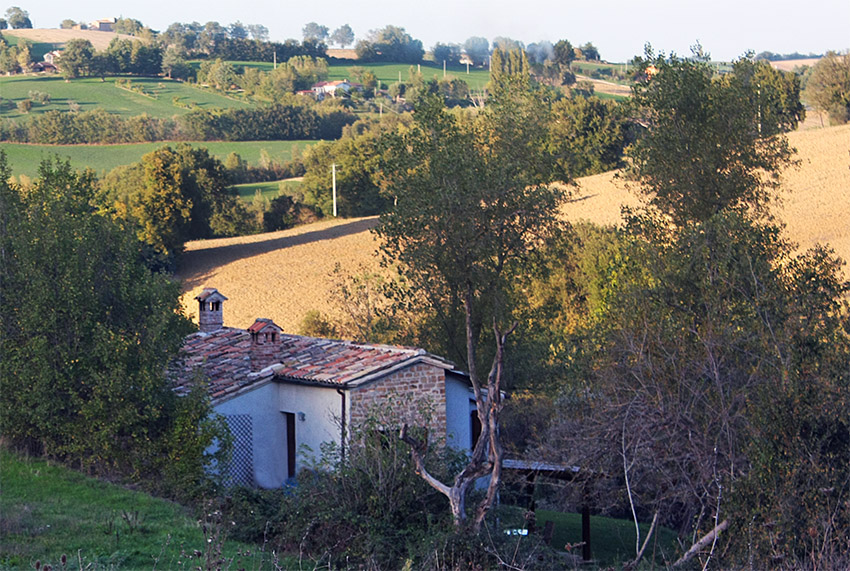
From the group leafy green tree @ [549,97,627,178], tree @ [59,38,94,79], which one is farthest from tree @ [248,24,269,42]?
leafy green tree @ [549,97,627,178]

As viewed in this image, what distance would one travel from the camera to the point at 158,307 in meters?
16.5

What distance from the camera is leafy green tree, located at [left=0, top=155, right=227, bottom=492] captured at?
1538 centimetres

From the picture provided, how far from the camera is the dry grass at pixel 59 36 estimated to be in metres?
130

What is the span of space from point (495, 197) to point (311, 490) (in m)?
9.16

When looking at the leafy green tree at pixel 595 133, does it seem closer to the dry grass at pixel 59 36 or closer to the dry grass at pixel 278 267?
the dry grass at pixel 278 267

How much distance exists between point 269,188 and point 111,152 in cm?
1602

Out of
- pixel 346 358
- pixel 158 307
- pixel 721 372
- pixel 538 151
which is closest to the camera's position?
pixel 721 372

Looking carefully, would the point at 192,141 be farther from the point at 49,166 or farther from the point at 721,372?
the point at 721,372

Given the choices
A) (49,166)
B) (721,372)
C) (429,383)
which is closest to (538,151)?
(429,383)

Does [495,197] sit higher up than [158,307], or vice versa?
[495,197]

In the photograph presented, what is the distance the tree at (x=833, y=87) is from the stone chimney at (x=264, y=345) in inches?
2292

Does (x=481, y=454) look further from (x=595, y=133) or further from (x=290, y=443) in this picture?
(x=595, y=133)

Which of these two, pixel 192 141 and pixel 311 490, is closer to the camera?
pixel 311 490

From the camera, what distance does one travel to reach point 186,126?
88.5 meters
